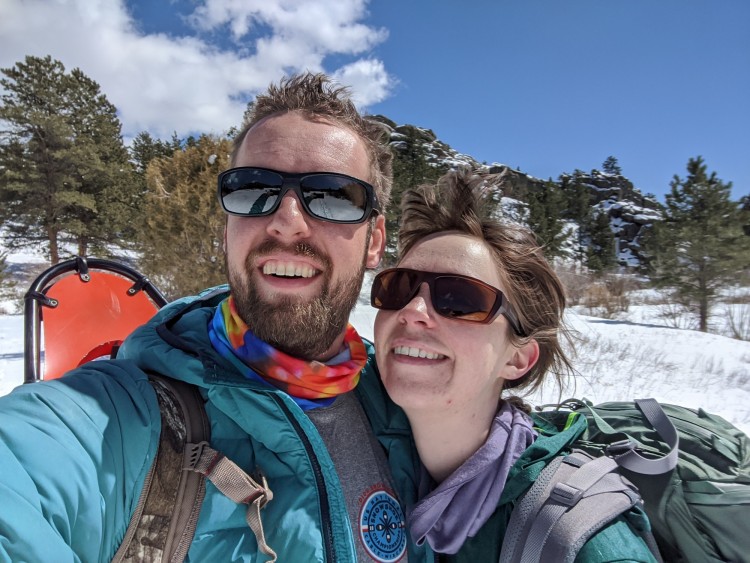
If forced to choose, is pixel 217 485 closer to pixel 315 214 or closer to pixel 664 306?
pixel 315 214

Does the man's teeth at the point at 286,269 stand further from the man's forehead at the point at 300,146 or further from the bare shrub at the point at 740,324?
the bare shrub at the point at 740,324

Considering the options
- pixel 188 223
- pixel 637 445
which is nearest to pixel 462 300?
pixel 637 445

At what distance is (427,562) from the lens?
1.29m

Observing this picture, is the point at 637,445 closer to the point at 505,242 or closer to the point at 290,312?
the point at 505,242

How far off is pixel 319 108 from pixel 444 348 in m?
1.08

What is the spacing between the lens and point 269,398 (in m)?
1.18

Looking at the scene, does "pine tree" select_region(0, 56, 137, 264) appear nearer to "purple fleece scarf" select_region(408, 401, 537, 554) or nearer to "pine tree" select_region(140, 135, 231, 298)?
"pine tree" select_region(140, 135, 231, 298)

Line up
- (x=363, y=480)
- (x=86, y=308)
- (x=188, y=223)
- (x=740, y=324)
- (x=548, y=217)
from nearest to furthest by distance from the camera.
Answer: (x=363, y=480), (x=86, y=308), (x=188, y=223), (x=740, y=324), (x=548, y=217)

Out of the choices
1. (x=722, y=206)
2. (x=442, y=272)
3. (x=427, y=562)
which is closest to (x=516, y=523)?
(x=427, y=562)

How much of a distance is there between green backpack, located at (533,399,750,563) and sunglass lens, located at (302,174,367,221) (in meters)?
1.15

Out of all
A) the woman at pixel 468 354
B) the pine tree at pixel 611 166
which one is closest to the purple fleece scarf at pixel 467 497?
the woman at pixel 468 354

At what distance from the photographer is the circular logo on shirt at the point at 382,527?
116 centimetres

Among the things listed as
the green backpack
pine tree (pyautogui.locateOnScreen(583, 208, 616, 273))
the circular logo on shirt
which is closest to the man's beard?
the circular logo on shirt

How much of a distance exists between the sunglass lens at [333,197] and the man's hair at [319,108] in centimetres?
27
